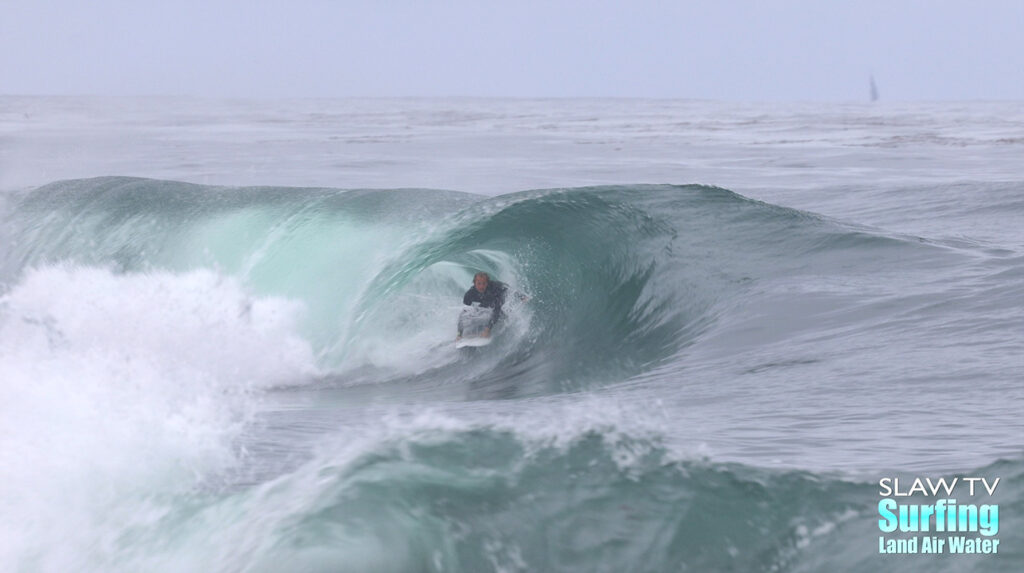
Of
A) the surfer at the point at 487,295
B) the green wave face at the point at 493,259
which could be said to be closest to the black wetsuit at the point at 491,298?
the surfer at the point at 487,295

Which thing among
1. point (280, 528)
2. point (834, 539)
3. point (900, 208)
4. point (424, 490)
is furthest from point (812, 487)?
point (900, 208)

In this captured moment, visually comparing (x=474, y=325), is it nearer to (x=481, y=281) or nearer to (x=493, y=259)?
(x=481, y=281)

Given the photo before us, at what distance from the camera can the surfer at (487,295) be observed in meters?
12.4

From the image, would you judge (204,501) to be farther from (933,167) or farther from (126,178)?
(933,167)

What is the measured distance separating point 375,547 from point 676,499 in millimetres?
1682

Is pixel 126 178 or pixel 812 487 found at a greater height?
pixel 126 178

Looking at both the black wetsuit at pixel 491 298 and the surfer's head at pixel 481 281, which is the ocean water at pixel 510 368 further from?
the surfer's head at pixel 481 281

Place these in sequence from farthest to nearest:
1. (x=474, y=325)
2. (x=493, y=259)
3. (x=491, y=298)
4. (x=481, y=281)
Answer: (x=493, y=259) → (x=474, y=325) → (x=491, y=298) → (x=481, y=281)

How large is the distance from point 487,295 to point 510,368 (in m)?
0.82

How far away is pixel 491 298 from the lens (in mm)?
12492

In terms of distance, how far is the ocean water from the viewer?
6180 millimetres

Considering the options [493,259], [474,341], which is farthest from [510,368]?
[493,259]

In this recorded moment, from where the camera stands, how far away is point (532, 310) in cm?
1389

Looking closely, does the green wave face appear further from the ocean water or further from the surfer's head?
the surfer's head
